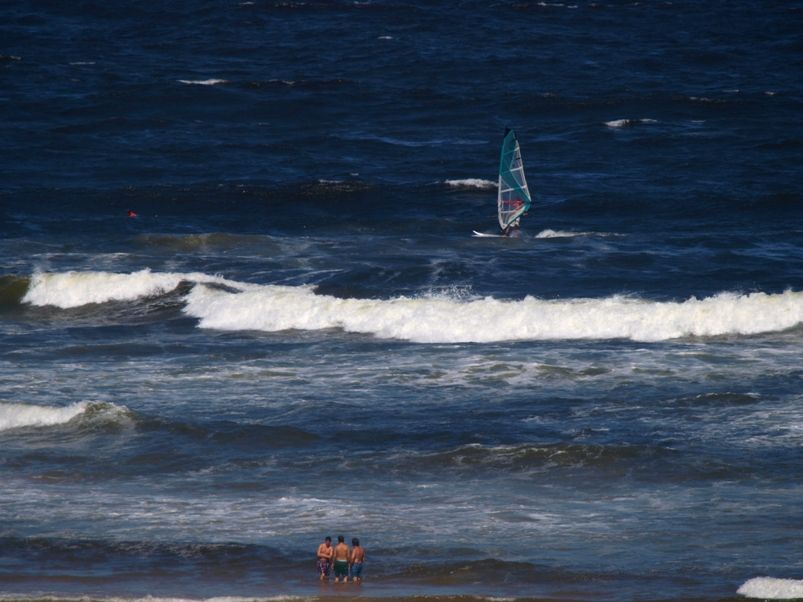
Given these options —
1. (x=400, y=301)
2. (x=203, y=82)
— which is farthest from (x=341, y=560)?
(x=203, y=82)

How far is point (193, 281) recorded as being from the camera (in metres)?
33.8

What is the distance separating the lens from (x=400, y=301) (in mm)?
31656

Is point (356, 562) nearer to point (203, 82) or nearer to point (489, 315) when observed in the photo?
point (489, 315)

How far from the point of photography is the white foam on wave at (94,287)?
109 feet

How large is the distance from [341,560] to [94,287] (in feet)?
59.6

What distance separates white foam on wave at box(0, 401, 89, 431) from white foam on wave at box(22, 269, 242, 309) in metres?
9.35

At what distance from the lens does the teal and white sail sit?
38594 mm

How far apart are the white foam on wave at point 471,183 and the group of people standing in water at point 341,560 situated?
2599 centimetres

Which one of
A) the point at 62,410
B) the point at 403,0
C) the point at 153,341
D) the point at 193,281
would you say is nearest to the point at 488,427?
the point at 62,410

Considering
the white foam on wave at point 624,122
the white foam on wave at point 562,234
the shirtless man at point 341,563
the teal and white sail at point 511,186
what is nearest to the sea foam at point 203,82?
the white foam on wave at point 624,122

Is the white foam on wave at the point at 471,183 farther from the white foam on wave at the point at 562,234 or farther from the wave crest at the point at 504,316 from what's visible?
A: the wave crest at the point at 504,316

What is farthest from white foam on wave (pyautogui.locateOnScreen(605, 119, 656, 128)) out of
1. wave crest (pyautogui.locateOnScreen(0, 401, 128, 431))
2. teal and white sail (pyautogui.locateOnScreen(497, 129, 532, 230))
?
wave crest (pyautogui.locateOnScreen(0, 401, 128, 431))

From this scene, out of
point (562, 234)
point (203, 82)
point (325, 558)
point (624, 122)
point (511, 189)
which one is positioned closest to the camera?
point (325, 558)

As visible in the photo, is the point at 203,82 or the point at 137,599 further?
the point at 203,82
